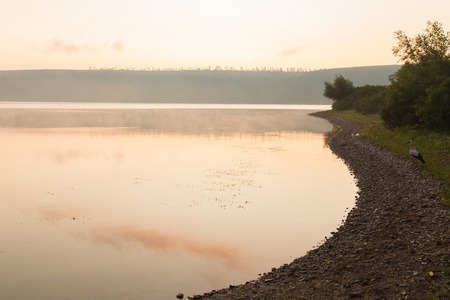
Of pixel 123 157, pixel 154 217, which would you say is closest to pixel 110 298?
pixel 154 217

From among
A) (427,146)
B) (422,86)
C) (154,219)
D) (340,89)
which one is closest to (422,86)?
(422,86)

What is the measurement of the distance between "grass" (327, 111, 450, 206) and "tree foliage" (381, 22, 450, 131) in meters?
1.78

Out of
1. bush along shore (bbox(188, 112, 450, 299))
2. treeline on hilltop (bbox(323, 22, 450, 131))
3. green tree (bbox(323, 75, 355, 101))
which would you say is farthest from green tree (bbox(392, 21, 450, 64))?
green tree (bbox(323, 75, 355, 101))

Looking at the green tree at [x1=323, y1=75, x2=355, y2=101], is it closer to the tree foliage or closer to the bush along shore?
the tree foliage

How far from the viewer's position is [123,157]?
5025 cm

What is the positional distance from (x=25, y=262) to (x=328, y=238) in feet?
48.6

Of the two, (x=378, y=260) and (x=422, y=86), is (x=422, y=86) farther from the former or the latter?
(x=378, y=260)

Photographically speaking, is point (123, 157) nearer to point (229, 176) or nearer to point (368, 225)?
point (229, 176)

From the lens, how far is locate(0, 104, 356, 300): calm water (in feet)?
56.5

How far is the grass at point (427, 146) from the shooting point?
29.3 metres

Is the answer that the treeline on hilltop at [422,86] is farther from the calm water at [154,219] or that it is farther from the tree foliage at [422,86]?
the calm water at [154,219]

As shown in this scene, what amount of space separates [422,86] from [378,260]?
49063 millimetres

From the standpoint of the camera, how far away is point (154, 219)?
25.3 m

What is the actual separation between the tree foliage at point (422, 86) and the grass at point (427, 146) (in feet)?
5.85
